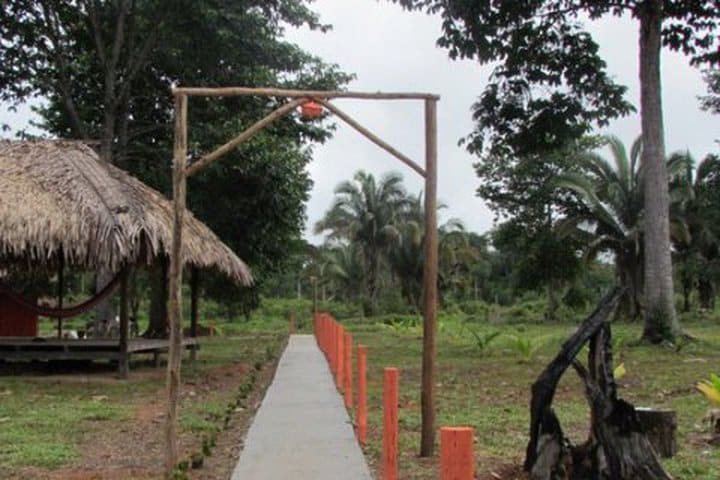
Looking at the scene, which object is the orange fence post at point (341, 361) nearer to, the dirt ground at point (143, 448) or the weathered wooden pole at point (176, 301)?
the dirt ground at point (143, 448)

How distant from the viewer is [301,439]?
7.91 meters

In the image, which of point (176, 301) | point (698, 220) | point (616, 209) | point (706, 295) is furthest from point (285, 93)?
point (706, 295)

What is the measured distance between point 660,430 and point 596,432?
1.31 metres

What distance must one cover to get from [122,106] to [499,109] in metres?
7.94

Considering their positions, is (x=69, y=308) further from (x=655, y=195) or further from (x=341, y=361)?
(x=655, y=195)

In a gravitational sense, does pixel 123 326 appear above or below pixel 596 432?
above

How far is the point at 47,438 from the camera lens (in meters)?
8.25

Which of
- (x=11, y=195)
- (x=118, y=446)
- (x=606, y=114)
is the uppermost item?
(x=606, y=114)

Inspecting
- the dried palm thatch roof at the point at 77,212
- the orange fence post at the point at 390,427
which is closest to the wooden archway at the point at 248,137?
the orange fence post at the point at 390,427

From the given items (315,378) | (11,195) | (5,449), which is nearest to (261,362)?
(315,378)

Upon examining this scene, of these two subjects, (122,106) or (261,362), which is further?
(122,106)

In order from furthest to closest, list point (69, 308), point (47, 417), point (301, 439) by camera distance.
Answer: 1. point (69, 308)
2. point (47, 417)
3. point (301, 439)

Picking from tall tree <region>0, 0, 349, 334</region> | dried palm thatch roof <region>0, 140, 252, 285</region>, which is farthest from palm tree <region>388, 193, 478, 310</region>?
dried palm thatch roof <region>0, 140, 252, 285</region>

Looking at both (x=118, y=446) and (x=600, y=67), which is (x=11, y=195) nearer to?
(x=118, y=446)
